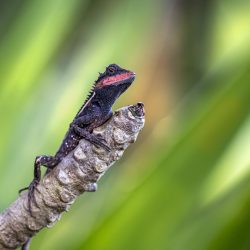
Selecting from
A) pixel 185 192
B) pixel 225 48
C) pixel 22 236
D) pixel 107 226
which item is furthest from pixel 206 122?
pixel 225 48

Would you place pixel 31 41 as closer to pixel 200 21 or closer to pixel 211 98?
pixel 211 98

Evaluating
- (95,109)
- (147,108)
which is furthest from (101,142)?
(147,108)

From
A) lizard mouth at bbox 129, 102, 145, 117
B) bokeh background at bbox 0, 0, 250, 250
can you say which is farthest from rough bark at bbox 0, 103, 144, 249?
bokeh background at bbox 0, 0, 250, 250

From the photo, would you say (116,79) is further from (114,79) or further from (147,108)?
(147,108)

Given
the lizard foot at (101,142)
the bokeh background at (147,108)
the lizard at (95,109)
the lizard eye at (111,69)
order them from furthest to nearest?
the bokeh background at (147,108), the lizard eye at (111,69), the lizard at (95,109), the lizard foot at (101,142)

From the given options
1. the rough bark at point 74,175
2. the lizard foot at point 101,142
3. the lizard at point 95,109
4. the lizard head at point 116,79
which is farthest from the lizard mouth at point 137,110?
the lizard head at point 116,79

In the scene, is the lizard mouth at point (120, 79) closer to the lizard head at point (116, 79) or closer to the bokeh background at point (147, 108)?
the lizard head at point (116, 79)
